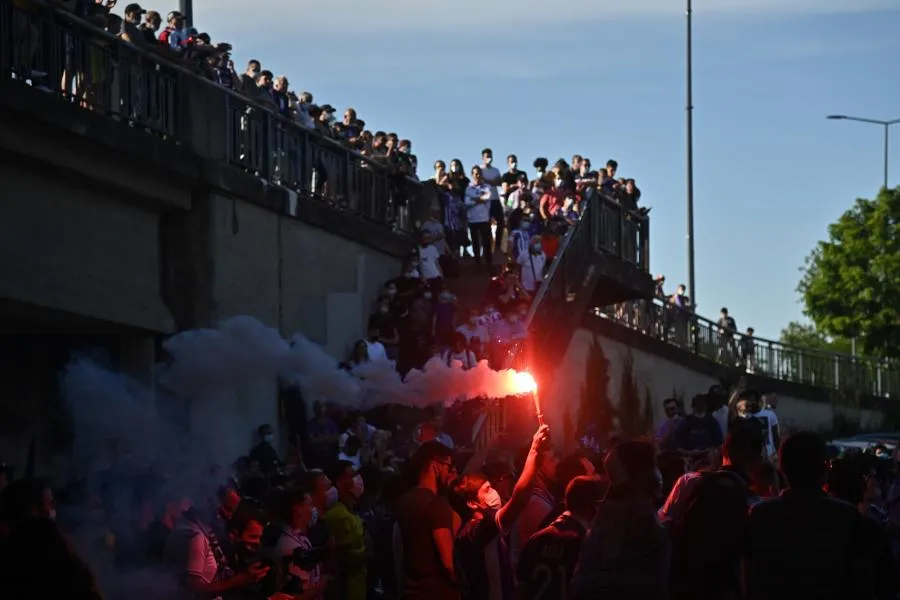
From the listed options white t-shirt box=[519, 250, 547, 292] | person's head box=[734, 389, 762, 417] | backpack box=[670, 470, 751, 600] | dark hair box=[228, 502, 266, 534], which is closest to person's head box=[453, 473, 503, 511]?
dark hair box=[228, 502, 266, 534]

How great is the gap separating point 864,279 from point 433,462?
4453 centimetres

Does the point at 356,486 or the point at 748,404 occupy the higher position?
the point at 748,404

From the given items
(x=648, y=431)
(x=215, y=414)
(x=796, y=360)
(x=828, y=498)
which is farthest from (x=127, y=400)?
(x=796, y=360)

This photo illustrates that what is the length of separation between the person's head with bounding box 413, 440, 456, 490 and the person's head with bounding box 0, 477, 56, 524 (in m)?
2.83

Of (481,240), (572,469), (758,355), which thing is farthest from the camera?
(758,355)

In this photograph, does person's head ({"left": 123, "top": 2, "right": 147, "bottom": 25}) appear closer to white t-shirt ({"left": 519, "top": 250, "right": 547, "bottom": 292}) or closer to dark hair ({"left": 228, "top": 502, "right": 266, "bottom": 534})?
white t-shirt ({"left": 519, "top": 250, "right": 547, "bottom": 292})

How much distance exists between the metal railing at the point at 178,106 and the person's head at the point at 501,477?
6250 millimetres

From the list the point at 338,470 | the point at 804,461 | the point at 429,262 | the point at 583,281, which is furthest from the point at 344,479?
the point at 583,281

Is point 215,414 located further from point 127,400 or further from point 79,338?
point 79,338

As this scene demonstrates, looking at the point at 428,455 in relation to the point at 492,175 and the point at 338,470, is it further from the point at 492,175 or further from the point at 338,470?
the point at 492,175

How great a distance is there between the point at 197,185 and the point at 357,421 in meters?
3.55

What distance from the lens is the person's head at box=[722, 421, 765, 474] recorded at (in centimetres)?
986

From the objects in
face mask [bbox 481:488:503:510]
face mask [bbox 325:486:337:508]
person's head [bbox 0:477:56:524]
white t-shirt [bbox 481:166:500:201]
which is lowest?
face mask [bbox 325:486:337:508]

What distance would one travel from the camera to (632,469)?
888cm
